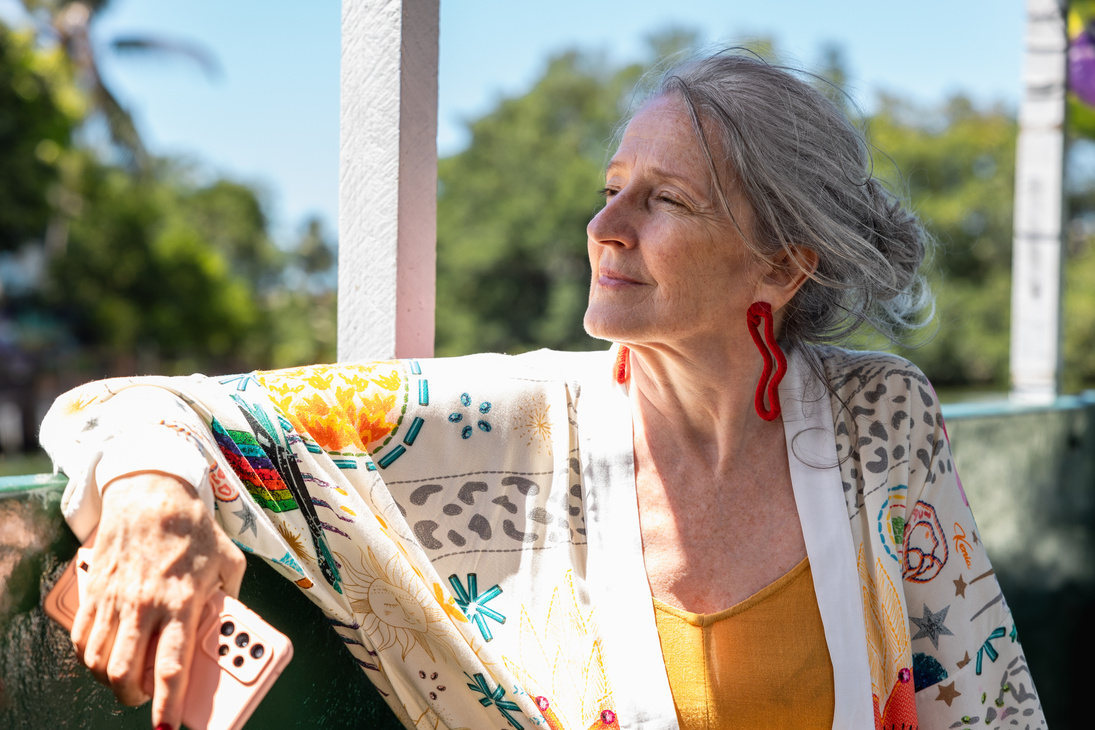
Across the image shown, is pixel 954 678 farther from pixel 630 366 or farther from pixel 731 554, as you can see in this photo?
pixel 630 366

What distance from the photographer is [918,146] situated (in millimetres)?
39344

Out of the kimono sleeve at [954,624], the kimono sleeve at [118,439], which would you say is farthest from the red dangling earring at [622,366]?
the kimono sleeve at [118,439]

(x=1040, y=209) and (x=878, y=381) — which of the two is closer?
(x=878, y=381)

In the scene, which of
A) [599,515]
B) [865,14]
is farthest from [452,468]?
[865,14]

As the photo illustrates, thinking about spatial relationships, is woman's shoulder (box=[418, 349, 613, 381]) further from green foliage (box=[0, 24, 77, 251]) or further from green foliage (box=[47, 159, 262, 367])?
green foliage (box=[47, 159, 262, 367])

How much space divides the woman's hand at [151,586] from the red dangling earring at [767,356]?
99 centimetres

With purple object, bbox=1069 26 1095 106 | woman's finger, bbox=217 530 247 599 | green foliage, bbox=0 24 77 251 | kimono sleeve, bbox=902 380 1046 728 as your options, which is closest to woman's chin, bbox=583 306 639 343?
kimono sleeve, bbox=902 380 1046 728

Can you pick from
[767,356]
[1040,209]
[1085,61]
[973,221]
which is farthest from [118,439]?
[973,221]

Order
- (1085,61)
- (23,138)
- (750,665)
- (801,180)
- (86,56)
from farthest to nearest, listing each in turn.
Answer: (86,56) < (23,138) < (1085,61) < (801,180) < (750,665)

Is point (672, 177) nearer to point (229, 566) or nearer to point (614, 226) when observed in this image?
point (614, 226)

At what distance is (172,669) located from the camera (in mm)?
932

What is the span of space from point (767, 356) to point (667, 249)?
29 cm

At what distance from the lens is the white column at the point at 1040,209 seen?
3629 millimetres

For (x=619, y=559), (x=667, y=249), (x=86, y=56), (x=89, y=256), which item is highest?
(x=86, y=56)
